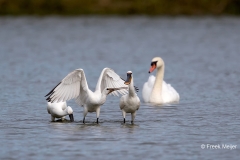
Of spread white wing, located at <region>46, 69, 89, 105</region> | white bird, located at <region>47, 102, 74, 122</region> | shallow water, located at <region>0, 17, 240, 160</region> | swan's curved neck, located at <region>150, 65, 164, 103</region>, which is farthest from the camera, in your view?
swan's curved neck, located at <region>150, 65, 164, 103</region>

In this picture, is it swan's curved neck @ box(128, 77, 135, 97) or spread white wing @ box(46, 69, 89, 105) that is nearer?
swan's curved neck @ box(128, 77, 135, 97)

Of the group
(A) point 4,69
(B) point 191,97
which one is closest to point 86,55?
(A) point 4,69

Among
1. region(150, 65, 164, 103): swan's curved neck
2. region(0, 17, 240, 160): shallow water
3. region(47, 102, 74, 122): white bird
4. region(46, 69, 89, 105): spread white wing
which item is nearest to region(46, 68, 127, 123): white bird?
region(46, 69, 89, 105): spread white wing

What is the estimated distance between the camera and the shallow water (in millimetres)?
11430

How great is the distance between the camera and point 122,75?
72.7 ft

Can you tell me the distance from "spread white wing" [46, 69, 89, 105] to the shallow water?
54cm

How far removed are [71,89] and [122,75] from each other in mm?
8574

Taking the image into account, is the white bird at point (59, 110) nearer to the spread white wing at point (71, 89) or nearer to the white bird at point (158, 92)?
the spread white wing at point (71, 89)

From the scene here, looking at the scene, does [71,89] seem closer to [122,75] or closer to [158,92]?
[158,92]

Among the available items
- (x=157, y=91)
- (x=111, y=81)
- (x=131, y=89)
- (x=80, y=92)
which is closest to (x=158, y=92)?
(x=157, y=91)

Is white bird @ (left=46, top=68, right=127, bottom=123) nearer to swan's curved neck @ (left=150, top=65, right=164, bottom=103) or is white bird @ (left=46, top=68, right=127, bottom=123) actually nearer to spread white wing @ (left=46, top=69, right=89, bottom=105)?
spread white wing @ (left=46, top=69, right=89, bottom=105)

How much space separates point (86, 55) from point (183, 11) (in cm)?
1767

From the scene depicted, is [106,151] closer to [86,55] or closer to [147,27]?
[86,55]

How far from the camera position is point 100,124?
13586 millimetres
